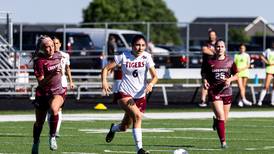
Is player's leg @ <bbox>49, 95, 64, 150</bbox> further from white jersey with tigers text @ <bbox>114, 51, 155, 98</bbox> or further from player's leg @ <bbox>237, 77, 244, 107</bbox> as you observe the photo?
player's leg @ <bbox>237, 77, 244, 107</bbox>

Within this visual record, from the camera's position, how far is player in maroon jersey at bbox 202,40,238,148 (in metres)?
17.3

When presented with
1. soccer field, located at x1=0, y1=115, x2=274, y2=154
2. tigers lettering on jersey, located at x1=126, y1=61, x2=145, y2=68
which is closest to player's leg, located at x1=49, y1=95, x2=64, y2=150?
soccer field, located at x1=0, y1=115, x2=274, y2=154

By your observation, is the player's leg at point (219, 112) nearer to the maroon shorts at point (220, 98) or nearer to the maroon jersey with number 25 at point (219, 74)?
the maroon shorts at point (220, 98)

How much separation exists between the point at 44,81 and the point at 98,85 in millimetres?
18463

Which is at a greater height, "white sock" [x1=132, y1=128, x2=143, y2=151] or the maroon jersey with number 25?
the maroon jersey with number 25

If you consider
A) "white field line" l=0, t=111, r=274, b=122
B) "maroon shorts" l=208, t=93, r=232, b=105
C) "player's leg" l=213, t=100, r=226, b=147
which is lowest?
"white field line" l=0, t=111, r=274, b=122

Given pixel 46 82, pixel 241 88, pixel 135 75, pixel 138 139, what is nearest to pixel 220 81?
pixel 135 75

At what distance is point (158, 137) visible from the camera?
1909 cm

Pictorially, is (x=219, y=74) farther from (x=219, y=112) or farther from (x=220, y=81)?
(x=219, y=112)

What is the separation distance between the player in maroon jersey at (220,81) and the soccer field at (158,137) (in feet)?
2.02

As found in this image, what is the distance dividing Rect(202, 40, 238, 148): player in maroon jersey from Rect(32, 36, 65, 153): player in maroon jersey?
111 inches

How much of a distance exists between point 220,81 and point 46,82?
3205 mm

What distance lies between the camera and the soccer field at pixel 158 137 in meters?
16.5

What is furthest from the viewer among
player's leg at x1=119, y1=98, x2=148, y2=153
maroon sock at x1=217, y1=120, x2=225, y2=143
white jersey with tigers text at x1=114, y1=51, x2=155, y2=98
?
maroon sock at x1=217, y1=120, x2=225, y2=143
